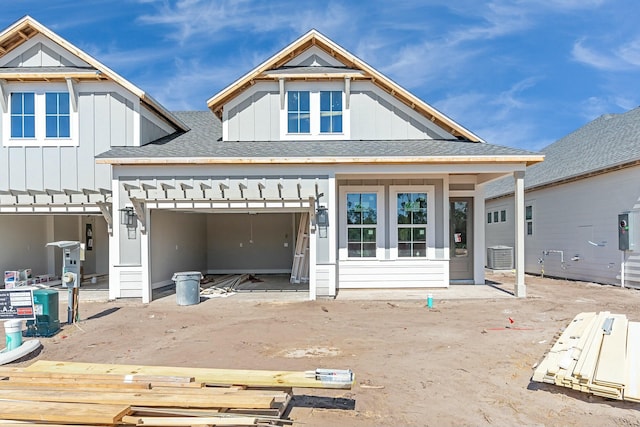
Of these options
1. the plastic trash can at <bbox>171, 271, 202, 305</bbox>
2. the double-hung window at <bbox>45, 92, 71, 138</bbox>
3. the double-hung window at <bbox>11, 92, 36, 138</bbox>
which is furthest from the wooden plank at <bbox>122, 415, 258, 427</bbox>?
the double-hung window at <bbox>11, 92, 36, 138</bbox>

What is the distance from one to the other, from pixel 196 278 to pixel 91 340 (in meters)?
3.43

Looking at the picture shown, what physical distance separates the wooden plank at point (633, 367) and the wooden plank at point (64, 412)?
4.76 metres

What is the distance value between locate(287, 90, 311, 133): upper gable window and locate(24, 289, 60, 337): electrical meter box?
24.6 feet

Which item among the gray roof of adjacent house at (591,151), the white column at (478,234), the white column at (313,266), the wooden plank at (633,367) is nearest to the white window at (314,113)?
the white column at (313,266)

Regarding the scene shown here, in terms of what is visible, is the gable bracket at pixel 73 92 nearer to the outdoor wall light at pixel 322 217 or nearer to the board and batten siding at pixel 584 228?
the outdoor wall light at pixel 322 217

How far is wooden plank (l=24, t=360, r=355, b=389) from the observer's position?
398cm

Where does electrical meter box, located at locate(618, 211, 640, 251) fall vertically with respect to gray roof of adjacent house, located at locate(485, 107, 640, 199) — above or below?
below

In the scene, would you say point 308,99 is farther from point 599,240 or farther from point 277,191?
point 599,240

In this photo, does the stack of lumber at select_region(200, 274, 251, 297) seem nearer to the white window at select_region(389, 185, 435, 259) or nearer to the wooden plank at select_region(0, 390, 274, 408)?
the white window at select_region(389, 185, 435, 259)

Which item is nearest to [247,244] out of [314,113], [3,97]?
[314,113]

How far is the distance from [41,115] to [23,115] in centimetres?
49

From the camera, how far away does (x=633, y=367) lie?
183 inches

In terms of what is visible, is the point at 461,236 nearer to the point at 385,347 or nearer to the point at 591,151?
the point at 591,151

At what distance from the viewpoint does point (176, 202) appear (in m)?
9.98
